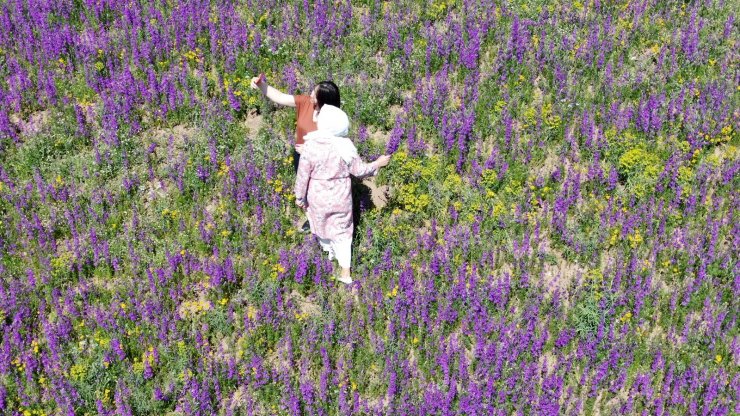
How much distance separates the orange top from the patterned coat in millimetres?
476

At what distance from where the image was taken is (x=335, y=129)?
256 inches

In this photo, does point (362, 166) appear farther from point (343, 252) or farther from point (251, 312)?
point (251, 312)

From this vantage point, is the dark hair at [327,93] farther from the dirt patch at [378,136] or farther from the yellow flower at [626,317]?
the yellow flower at [626,317]

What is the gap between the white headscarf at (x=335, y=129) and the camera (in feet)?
21.3

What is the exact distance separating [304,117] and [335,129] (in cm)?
81

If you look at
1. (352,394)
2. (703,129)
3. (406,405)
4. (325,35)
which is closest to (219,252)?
(352,394)

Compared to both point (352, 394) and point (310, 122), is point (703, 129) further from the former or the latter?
point (352, 394)

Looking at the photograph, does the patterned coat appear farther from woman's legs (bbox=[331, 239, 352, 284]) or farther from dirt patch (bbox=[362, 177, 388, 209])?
dirt patch (bbox=[362, 177, 388, 209])

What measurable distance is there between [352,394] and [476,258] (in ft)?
7.16

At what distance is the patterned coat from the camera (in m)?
6.55

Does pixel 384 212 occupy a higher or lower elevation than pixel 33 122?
lower

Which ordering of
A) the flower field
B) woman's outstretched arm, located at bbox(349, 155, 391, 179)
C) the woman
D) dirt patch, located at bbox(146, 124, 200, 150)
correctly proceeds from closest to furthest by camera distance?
the flower field → the woman → woman's outstretched arm, located at bbox(349, 155, 391, 179) → dirt patch, located at bbox(146, 124, 200, 150)

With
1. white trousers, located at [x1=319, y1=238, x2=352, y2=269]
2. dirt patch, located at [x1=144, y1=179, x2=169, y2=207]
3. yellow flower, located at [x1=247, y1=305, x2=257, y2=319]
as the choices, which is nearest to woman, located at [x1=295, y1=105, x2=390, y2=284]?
white trousers, located at [x1=319, y1=238, x2=352, y2=269]

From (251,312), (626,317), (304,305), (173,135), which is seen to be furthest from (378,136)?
(626,317)
